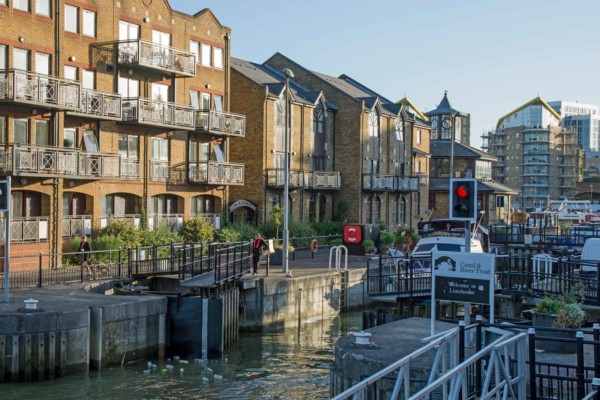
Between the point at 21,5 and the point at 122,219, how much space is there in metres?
10.8

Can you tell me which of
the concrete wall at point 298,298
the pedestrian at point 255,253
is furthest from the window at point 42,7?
the concrete wall at point 298,298

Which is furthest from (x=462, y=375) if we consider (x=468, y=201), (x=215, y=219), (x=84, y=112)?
(x=215, y=219)

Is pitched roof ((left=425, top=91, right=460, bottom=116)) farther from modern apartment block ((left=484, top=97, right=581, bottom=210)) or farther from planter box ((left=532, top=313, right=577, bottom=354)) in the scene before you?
planter box ((left=532, top=313, right=577, bottom=354))

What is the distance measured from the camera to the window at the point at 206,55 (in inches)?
1932

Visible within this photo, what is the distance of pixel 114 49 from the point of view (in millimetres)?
41188

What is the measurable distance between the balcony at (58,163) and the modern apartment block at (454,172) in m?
45.7

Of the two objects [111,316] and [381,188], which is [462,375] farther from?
[381,188]

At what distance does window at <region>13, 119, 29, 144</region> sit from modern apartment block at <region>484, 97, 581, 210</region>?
128640 millimetres

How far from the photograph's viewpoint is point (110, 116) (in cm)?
3966

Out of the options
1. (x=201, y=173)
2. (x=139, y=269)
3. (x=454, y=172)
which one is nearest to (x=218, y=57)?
(x=201, y=173)

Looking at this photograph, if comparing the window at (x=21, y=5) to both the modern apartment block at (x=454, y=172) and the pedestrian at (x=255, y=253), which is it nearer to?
the pedestrian at (x=255, y=253)

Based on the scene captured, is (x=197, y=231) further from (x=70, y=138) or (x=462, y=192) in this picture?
(x=462, y=192)

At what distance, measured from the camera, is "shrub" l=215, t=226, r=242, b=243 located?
146ft

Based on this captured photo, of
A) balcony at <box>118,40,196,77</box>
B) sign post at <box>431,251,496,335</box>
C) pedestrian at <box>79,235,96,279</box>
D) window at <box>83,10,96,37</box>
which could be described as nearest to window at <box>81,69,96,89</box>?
balcony at <box>118,40,196,77</box>
